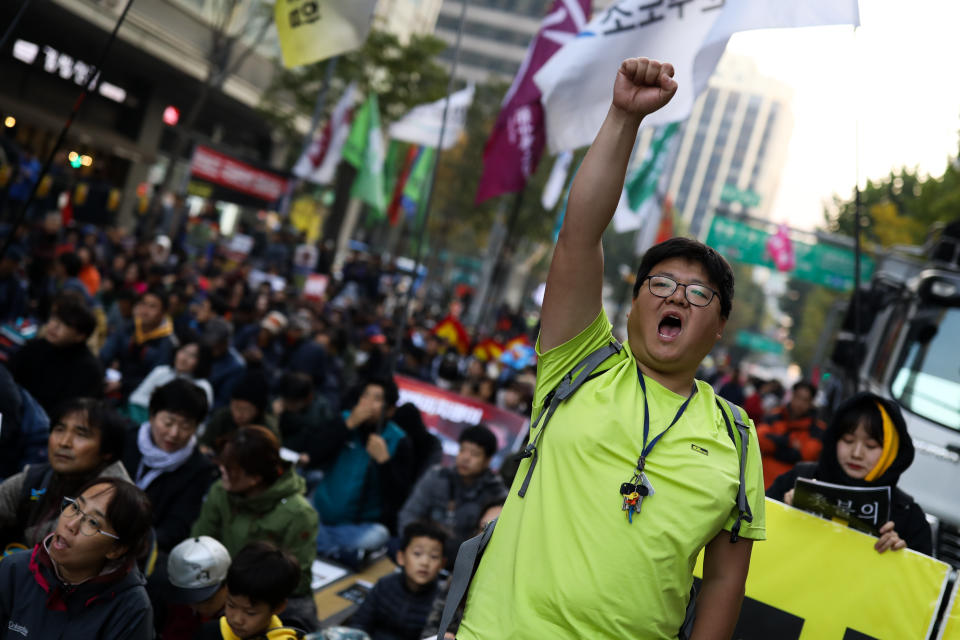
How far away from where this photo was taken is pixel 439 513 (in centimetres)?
656

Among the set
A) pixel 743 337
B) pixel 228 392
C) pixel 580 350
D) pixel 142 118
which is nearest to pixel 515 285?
pixel 743 337

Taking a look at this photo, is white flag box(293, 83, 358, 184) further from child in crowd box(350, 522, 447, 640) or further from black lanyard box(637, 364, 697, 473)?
black lanyard box(637, 364, 697, 473)

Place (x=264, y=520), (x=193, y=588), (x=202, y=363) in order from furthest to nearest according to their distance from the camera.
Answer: (x=202, y=363) → (x=264, y=520) → (x=193, y=588)

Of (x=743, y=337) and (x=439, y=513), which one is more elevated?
(x=743, y=337)

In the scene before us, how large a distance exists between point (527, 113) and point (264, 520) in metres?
5.71

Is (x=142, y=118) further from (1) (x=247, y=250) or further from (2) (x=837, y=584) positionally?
(2) (x=837, y=584)

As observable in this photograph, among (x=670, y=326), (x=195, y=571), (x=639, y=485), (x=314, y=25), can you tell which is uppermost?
(x=314, y=25)

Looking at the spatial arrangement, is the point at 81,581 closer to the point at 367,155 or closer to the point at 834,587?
the point at 834,587

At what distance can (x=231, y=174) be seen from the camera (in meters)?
22.9

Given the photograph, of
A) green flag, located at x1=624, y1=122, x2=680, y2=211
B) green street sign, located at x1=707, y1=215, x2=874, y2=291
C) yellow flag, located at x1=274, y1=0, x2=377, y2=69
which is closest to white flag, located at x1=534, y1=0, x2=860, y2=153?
yellow flag, located at x1=274, y1=0, x2=377, y2=69

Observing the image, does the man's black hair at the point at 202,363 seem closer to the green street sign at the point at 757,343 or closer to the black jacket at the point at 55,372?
the black jacket at the point at 55,372

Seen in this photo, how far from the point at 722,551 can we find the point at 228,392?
6581 mm

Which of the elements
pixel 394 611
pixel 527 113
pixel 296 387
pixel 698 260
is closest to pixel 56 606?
pixel 394 611

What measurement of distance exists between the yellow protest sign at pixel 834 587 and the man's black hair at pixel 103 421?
282 centimetres
